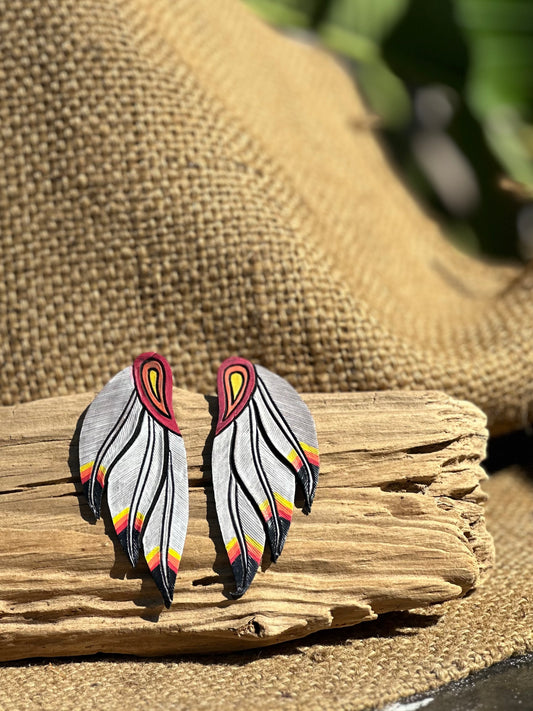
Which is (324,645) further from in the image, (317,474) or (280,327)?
(280,327)

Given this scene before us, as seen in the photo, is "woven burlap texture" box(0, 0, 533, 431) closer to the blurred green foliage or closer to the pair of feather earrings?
the pair of feather earrings

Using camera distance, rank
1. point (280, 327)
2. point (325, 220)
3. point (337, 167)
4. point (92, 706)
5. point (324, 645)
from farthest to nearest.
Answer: point (337, 167), point (325, 220), point (280, 327), point (324, 645), point (92, 706)

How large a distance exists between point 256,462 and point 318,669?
0.24 meters

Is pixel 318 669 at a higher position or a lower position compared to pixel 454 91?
lower

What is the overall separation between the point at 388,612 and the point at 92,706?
36cm

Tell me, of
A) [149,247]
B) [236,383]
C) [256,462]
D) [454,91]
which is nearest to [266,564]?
[256,462]

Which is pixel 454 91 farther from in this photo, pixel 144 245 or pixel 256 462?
pixel 256 462

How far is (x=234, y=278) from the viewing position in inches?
44.6

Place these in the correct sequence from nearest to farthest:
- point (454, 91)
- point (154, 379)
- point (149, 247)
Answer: point (154, 379) → point (149, 247) → point (454, 91)

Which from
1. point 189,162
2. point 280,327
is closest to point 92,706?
point 280,327

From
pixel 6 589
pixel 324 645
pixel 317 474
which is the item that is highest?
pixel 317 474

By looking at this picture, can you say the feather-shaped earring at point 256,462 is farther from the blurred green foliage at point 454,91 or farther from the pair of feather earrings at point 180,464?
the blurred green foliage at point 454,91

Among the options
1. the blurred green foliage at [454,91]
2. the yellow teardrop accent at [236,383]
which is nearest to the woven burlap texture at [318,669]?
the yellow teardrop accent at [236,383]

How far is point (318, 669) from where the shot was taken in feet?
2.72
